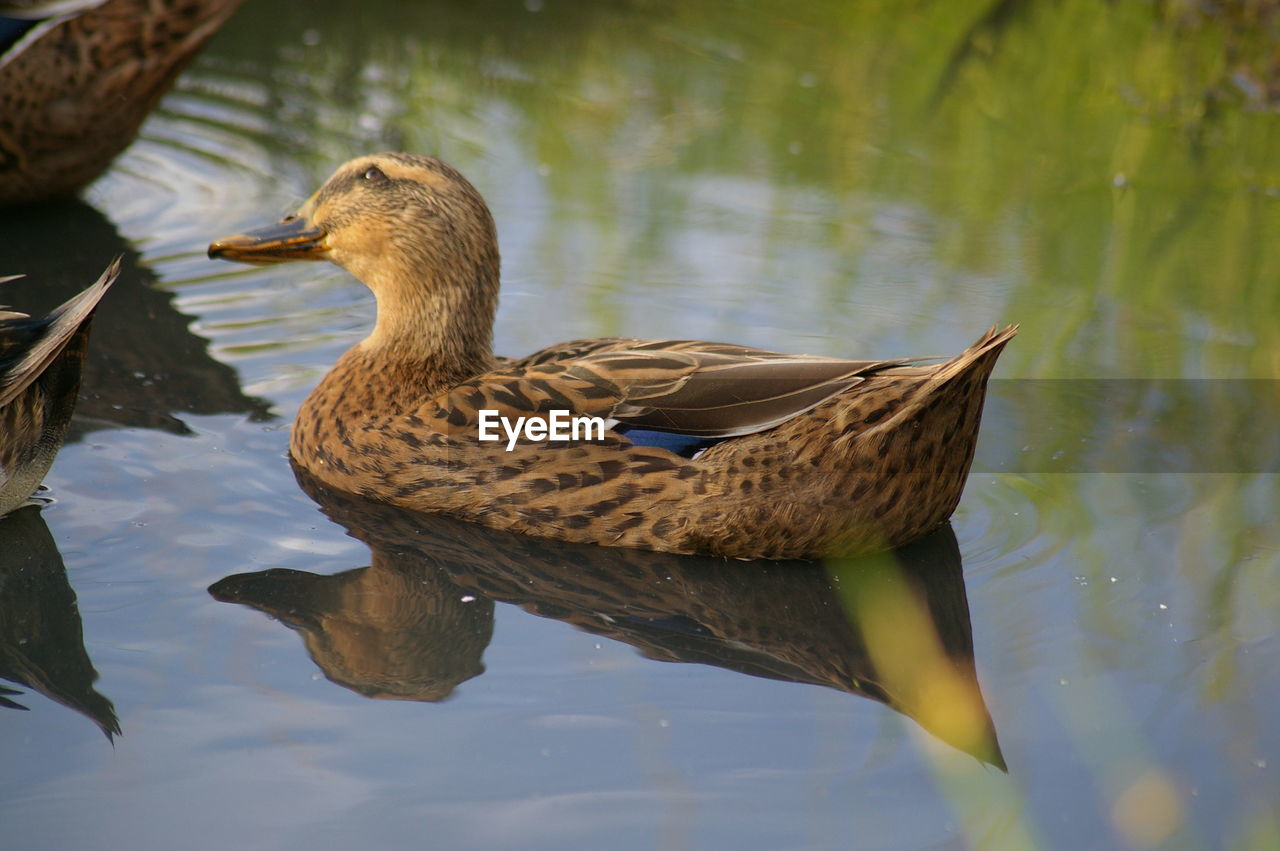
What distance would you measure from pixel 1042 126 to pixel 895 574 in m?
4.28

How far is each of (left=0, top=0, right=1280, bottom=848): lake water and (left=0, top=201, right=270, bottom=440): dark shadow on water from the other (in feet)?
0.07

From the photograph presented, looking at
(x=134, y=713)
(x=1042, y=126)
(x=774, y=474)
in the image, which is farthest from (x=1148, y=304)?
(x=134, y=713)

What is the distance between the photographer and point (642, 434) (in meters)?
4.04

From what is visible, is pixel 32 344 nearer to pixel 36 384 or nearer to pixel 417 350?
pixel 36 384

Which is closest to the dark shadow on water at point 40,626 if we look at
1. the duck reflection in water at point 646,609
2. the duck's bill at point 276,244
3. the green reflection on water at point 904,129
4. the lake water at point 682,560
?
the lake water at point 682,560

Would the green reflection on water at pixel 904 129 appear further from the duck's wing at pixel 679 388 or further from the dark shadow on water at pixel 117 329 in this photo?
the duck's wing at pixel 679 388

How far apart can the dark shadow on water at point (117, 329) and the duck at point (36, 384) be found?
47 cm

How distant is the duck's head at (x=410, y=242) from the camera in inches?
177

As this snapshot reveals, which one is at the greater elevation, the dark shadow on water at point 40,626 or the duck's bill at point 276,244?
the duck's bill at point 276,244

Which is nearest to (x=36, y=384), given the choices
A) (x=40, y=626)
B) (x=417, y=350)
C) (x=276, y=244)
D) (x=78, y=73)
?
(x=40, y=626)

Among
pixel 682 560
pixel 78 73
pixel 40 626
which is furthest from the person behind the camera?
pixel 78 73

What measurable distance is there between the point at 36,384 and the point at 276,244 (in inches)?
37.4

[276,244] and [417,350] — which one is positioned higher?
[276,244]

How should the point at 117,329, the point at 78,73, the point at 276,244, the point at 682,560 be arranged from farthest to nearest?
the point at 78,73, the point at 117,329, the point at 276,244, the point at 682,560
